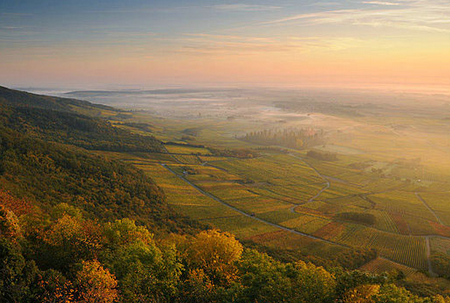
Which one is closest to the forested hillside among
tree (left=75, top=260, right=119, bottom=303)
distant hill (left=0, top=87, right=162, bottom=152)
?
tree (left=75, top=260, right=119, bottom=303)

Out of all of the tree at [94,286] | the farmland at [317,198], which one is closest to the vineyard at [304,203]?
the farmland at [317,198]

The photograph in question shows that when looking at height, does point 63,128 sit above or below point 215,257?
above

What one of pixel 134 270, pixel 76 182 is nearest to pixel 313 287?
pixel 134 270

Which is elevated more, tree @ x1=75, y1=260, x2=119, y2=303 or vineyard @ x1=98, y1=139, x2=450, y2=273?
tree @ x1=75, y1=260, x2=119, y2=303

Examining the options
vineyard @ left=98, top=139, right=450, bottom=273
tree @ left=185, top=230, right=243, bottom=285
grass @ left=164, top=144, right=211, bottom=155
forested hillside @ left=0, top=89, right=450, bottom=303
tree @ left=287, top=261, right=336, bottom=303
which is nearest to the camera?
forested hillside @ left=0, top=89, right=450, bottom=303

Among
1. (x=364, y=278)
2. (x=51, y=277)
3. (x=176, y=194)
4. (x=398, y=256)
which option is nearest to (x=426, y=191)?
(x=398, y=256)

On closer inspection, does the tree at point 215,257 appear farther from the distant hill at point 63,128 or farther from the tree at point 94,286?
the distant hill at point 63,128

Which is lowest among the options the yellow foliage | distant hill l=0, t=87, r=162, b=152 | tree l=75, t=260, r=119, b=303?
the yellow foliage

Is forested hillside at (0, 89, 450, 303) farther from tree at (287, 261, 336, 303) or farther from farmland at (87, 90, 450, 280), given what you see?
farmland at (87, 90, 450, 280)

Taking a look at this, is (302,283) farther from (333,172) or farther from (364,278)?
(333,172)

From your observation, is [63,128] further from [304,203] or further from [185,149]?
[304,203]

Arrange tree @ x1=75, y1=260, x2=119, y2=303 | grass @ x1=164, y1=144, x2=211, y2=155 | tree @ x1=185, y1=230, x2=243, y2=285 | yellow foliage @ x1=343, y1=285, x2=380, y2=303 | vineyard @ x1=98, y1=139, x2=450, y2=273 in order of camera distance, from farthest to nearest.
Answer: grass @ x1=164, y1=144, x2=211, y2=155 → vineyard @ x1=98, y1=139, x2=450, y2=273 → tree @ x1=185, y1=230, x2=243, y2=285 → yellow foliage @ x1=343, y1=285, x2=380, y2=303 → tree @ x1=75, y1=260, x2=119, y2=303
